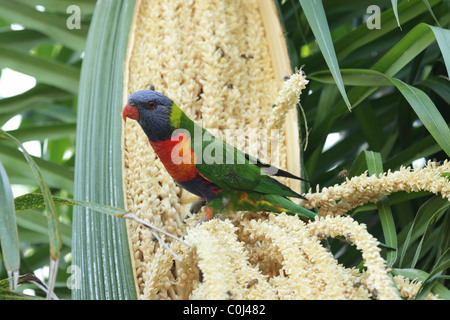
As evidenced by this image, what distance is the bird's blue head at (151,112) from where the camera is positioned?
1062mm

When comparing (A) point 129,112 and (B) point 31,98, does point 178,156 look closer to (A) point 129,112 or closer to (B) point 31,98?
(A) point 129,112

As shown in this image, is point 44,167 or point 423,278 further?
point 44,167

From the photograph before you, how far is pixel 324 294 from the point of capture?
70cm

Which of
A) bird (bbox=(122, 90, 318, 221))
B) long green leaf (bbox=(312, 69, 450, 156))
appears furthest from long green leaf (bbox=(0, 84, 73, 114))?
long green leaf (bbox=(312, 69, 450, 156))

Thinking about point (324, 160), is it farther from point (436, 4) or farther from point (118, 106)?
point (118, 106)

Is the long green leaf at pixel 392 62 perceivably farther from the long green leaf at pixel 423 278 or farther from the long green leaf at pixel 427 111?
the long green leaf at pixel 423 278

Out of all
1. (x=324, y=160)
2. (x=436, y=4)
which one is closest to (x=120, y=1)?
(x=324, y=160)

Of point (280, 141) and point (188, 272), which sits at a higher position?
point (280, 141)

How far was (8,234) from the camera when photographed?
2.14 feet

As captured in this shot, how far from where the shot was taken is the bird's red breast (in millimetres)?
1085

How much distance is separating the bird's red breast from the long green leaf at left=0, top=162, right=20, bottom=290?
434 millimetres

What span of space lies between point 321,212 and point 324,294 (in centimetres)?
40

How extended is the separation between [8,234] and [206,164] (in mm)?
555

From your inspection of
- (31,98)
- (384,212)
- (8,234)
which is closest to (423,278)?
(384,212)
